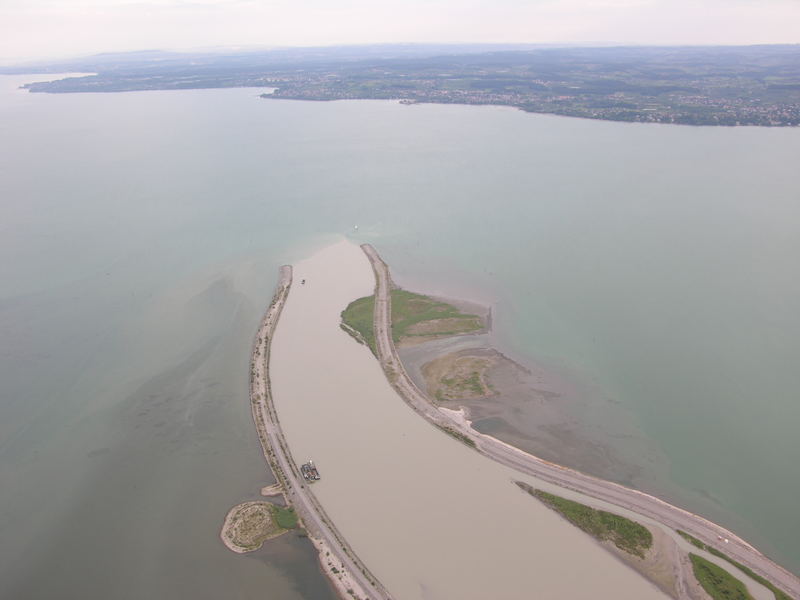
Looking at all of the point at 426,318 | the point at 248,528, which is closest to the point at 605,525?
the point at 248,528

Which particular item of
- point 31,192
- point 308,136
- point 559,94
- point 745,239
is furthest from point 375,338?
point 559,94

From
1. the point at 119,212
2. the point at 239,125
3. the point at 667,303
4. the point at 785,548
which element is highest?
the point at 239,125

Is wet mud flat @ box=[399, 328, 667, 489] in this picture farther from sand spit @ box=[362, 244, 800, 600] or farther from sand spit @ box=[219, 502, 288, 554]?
sand spit @ box=[219, 502, 288, 554]

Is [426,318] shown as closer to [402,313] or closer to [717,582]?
[402,313]

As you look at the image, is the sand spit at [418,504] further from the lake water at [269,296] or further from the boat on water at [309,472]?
the lake water at [269,296]

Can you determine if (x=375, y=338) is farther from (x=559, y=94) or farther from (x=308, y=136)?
(x=559, y=94)

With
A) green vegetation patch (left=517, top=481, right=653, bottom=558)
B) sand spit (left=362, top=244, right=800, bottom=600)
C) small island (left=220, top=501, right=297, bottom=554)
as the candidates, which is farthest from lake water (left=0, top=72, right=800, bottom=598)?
green vegetation patch (left=517, top=481, right=653, bottom=558)
